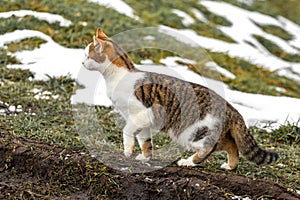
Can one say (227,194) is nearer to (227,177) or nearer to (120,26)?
(227,177)

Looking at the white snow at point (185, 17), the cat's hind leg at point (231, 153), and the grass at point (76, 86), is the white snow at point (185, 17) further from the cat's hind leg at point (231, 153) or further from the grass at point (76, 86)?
Answer: the cat's hind leg at point (231, 153)

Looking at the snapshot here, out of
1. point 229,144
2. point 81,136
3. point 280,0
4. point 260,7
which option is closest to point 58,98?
point 81,136

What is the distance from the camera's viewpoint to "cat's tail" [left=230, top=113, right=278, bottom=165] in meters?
4.16

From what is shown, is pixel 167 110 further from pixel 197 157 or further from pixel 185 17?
pixel 185 17

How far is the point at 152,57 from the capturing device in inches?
300

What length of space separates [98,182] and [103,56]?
845 millimetres

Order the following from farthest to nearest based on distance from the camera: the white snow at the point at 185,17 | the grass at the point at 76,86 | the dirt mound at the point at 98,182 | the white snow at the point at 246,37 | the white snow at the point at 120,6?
the white snow at the point at 185,17 < the white snow at the point at 120,6 < the white snow at the point at 246,37 < the grass at the point at 76,86 < the dirt mound at the point at 98,182

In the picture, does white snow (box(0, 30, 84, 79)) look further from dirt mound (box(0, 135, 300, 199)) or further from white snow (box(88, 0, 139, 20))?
dirt mound (box(0, 135, 300, 199))

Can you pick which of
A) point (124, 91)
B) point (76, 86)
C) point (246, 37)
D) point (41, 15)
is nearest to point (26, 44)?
point (41, 15)

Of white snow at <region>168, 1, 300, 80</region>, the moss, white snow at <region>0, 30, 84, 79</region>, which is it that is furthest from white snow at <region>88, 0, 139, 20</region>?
the moss

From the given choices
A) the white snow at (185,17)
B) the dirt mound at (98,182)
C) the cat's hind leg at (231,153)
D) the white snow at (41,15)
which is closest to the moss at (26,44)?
the white snow at (41,15)

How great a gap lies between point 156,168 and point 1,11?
16.2 ft

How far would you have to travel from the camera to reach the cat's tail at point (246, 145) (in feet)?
13.6

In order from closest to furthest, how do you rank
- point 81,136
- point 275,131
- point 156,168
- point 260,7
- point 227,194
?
point 227,194
point 156,168
point 81,136
point 275,131
point 260,7
